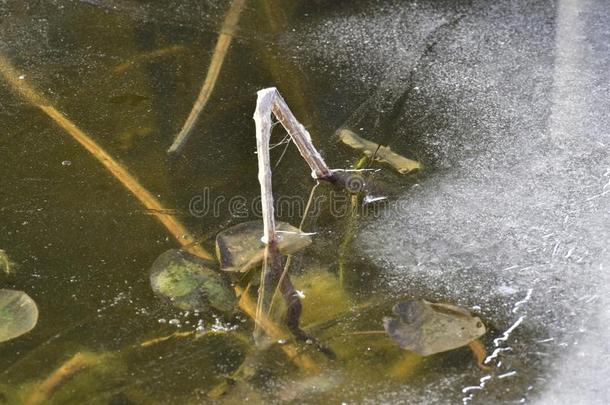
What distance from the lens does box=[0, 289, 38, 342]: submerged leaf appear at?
8.35 ft

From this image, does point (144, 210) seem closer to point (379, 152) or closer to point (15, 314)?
point (15, 314)

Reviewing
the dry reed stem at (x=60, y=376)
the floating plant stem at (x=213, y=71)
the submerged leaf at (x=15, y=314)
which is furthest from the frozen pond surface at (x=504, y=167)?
the submerged leaf at (x=15, y=314)

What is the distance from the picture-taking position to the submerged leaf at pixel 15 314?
254 centimetres

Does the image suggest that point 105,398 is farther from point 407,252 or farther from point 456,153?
point 456,153

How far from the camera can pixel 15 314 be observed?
260cm

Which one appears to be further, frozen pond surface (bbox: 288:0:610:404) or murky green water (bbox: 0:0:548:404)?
frozen pond surface (bbox: 288:0:610:404)

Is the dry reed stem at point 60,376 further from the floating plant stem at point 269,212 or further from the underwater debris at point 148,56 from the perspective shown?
the underwater debris at point 148,56

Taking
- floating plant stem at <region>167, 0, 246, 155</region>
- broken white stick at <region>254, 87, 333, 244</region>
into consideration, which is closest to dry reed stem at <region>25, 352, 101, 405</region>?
broken white stick at <region>254, 87, 333, 244</region>

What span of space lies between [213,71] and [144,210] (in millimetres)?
907

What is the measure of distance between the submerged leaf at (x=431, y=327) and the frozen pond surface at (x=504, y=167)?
57mm

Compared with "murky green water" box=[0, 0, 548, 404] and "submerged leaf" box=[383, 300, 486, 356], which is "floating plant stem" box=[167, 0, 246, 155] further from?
"submerged leaf" box=[383, 300, 486, 356]

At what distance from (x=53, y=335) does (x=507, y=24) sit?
248 cm

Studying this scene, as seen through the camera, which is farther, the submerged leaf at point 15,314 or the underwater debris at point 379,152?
the underwater debris at point 379,152

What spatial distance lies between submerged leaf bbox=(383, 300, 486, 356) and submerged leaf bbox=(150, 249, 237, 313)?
1.67 feet
